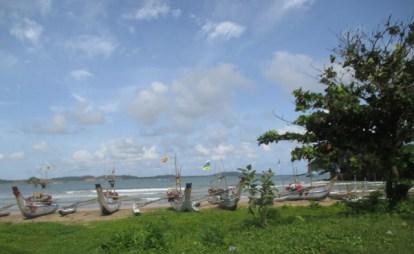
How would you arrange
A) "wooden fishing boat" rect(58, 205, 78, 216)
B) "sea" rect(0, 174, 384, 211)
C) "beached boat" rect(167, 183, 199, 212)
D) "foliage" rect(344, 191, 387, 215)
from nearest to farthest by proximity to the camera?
"foliage" rect(344, 191, 387, 215), "beached boat" rect(167, 183, 199, 212), "wooden fishing boat" rect(58, 205, 78, 216), "sea" rect(0, 174, 384, 211)

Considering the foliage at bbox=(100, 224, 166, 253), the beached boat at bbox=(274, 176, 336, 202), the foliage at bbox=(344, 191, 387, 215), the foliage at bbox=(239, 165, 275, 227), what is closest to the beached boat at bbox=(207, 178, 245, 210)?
the beached boat at bbox=(274, 176, 336, 202)

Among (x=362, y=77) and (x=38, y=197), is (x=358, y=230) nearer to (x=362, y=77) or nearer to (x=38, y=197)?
(x=362, y=77)

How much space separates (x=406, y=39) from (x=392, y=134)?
102 inches

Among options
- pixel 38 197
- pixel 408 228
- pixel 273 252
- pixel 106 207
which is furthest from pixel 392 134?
pixel 38 197

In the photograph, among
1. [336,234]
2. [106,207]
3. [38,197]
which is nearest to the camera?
[336,234]

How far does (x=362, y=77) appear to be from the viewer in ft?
38.5

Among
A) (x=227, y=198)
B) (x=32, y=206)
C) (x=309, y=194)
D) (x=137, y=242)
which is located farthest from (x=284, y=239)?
(x=32, y=206)

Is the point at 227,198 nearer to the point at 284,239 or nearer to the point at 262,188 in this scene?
the point at 262,188

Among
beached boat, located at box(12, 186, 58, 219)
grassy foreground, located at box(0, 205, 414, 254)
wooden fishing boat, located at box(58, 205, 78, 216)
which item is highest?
beached boat, located at box(12, 186, 58, 219)

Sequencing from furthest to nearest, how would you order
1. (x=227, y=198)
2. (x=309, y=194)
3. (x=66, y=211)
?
(x=309, y=194), (x=66, y=211), (x=227, y=198)

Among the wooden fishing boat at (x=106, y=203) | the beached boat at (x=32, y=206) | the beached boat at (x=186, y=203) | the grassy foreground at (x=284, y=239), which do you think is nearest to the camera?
the grassy foreground at (x=284, y=239)

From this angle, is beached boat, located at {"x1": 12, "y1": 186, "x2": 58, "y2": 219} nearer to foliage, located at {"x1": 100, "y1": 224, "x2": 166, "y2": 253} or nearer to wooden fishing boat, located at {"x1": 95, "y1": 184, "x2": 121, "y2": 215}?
wooden fishing boat, located at {"x1": 95, "y1": 184, "x2": 121, "y2": 215}

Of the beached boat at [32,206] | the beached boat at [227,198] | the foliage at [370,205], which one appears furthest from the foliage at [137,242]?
the beached boat at [32,206]

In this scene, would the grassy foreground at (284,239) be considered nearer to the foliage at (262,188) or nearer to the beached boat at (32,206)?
the foliage at (262,188)
